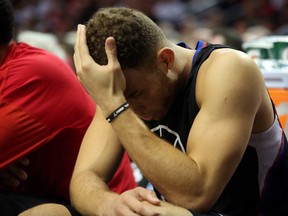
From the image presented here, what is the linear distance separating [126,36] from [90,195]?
568 mm

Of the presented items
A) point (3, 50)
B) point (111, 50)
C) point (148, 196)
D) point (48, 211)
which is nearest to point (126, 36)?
point (111, 50)

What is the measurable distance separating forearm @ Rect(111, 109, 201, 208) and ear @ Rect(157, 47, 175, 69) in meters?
0.24

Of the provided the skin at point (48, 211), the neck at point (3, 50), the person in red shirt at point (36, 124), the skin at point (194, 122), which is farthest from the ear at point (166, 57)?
the neck at point (3, 50)

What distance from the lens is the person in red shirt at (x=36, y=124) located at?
8.71 ft

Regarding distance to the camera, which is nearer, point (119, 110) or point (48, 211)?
point (119, 110)

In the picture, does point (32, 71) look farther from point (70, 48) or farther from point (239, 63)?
point (70, 48)

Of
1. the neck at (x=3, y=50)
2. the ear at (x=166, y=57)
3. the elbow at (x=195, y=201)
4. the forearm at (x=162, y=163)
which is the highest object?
the ear at (x=166, y=57)

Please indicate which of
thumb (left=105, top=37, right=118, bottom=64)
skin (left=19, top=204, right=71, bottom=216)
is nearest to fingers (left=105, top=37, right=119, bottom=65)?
thumb (left=105, top=37, right=118, bottom=64)

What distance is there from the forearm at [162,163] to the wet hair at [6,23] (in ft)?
3.34

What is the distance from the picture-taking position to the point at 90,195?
228cm

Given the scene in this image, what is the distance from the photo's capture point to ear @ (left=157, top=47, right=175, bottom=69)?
2.18 m

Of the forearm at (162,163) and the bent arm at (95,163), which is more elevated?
the forearm at (162,163)

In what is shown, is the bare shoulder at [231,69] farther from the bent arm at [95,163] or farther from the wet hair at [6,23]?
the wet hair at [6,23]

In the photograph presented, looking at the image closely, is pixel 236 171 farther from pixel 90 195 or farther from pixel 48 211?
pixel 48 211
